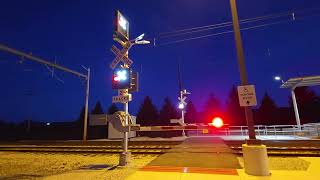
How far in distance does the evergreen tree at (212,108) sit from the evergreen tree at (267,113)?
10190mm

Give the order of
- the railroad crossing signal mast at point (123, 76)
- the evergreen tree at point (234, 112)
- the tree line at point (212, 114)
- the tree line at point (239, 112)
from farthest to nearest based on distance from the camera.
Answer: the evergreen tree at point (234, 112)
the tree line at point (239, 112)
the tree line at point (212, 114)
the railroad crossing signal mast at point (123, 76)

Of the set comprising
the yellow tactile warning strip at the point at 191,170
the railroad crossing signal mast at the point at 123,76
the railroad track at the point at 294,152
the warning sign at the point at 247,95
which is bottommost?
the yellow tactile warning strip at the point at 191,170

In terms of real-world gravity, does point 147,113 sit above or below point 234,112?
above

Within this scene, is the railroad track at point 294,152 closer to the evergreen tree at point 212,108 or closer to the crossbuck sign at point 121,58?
the crossbuck sign at point 121,58

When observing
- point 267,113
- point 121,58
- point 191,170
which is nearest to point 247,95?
point 191,170

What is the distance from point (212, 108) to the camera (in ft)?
186

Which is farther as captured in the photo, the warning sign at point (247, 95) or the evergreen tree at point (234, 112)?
→ the evergreen tree at point (234, 112)

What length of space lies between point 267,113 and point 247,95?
45.2 m

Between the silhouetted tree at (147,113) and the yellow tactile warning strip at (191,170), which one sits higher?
the silhouetted tree at (147,113)

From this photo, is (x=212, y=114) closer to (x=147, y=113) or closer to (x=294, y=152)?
(x=147, y=113)

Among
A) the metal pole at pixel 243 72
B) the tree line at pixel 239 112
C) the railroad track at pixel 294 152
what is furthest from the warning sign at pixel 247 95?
the tree line at pixel 239 112

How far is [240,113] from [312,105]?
44.7ft

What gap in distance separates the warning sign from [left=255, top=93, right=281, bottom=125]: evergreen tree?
4320cm

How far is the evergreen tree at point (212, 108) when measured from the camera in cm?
5575
